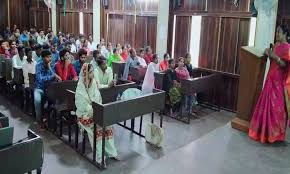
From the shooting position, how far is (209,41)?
6359mm

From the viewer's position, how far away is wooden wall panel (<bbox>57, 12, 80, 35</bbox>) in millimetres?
10320

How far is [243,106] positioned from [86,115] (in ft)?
5.96

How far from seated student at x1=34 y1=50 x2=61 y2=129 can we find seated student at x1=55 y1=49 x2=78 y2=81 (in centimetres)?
14

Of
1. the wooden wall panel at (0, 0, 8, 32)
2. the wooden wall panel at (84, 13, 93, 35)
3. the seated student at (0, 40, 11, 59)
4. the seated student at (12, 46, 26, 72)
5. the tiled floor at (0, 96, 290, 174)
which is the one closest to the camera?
the tiled floor at (0, 96, 290, 174)

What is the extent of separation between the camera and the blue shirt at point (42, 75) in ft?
15.6

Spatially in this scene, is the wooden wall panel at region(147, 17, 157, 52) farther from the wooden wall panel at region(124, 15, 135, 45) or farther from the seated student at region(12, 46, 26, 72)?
the seated student at region(12, 46, 26, 72)

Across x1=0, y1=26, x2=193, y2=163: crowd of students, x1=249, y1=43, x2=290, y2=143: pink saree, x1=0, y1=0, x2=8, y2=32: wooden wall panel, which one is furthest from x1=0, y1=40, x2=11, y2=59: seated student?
x1=0, y1=0, x2=8, y2=32: wooden wall panel

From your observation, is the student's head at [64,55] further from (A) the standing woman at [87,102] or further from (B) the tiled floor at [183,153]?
(A) the standing woman at [87,102]

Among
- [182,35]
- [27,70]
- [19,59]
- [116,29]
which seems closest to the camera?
[27,70]

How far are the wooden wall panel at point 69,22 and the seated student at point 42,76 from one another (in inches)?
225

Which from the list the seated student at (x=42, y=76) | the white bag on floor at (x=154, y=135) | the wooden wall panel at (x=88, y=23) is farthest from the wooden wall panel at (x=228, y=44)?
the wooden wall panel at (x=88, y=23)

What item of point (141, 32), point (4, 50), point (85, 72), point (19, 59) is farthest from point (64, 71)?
point (141, 32)

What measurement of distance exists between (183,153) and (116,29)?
20.9 feet

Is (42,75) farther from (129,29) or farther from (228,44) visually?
(129,29)
